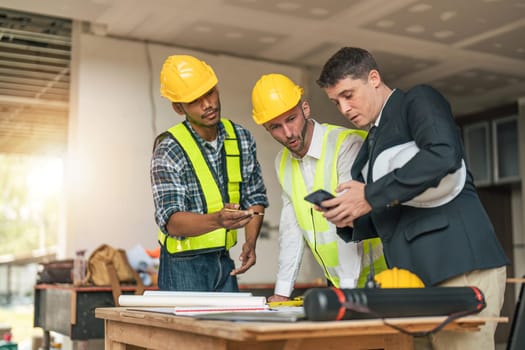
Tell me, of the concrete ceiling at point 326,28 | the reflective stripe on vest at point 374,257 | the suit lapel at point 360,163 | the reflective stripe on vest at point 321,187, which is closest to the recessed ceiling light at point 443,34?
the concrete ceiling at point 326,28

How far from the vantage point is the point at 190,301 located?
1868 millimetres

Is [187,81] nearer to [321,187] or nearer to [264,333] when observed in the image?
[321,187]

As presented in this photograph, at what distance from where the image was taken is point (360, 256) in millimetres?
2303

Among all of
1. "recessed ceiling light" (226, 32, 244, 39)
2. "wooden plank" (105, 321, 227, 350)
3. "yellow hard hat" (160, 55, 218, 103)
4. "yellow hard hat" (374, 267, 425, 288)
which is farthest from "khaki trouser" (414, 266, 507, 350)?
"recessed ceiling light" (226, 32, 244, 39)

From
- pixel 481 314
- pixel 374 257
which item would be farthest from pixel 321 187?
pixel 481 314

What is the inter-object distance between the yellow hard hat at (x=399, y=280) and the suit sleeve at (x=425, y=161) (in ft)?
0.54

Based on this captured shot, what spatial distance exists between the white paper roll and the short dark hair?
645mm

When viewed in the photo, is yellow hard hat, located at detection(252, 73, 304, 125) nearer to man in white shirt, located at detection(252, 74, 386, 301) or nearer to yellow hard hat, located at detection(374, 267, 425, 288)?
man in white shirt, located at detection(252, 74, 386, 301)

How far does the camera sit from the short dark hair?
1901 millimetres

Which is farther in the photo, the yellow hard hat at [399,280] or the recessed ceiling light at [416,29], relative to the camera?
the recessed ceiling light at [416,29]

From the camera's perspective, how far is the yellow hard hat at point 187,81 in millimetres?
2504

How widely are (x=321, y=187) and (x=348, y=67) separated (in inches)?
23.7

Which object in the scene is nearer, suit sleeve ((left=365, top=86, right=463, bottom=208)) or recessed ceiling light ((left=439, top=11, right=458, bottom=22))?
suit sleeve ((left=365, top=86, right=463, bottom=208))

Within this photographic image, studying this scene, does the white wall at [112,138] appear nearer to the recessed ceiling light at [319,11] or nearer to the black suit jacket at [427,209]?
the recessed ceiling light at [319,11]
